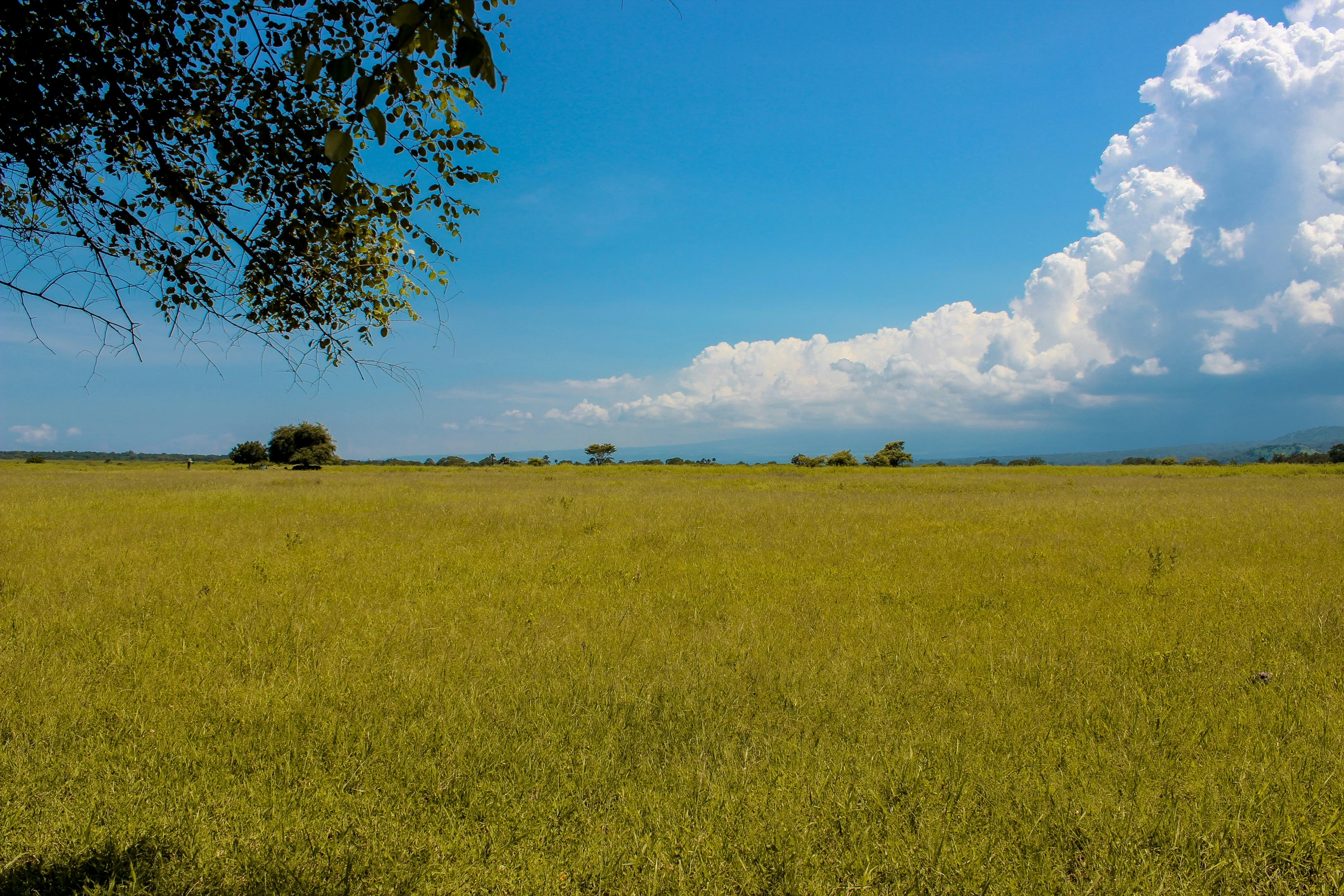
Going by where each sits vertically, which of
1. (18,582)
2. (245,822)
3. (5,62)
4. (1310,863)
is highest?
(5,62)

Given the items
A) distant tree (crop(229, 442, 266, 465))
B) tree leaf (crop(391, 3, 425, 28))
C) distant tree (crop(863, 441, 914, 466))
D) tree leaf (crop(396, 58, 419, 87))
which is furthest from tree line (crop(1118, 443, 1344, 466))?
distant tree (crop(229, 442, 266, 465))

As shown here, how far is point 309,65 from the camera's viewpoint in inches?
97.2

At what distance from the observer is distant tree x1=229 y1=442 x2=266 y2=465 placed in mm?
93438

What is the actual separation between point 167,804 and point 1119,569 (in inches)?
514

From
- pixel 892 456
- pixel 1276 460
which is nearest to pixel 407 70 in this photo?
pixel 892 456

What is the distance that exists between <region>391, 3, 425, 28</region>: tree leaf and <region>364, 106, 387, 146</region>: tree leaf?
320 millimetres

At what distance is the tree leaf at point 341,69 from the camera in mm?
2330

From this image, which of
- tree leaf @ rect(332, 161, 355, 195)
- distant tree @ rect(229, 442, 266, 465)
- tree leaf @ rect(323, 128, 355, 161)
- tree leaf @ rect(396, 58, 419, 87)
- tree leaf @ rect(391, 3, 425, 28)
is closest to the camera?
tree leaf @ rect(391, 3, 425, 28)

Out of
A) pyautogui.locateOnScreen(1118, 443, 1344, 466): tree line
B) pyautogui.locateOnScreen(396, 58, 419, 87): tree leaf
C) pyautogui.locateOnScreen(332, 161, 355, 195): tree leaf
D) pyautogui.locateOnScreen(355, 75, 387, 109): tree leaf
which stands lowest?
pyautogui.locateOnScreen(1118, 443, 1344, 466): tree line

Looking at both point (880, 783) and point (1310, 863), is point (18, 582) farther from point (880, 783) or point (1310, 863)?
point (1310, 863)

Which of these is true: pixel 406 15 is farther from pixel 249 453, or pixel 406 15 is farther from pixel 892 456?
pixel 249 453

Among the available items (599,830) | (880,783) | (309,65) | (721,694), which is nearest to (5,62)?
(309,65)

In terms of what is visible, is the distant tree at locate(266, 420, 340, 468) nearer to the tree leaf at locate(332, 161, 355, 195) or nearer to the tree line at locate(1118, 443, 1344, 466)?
the tree leaf at locate(332, 161, 355, 195)

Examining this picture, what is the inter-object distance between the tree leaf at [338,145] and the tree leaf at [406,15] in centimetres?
47
